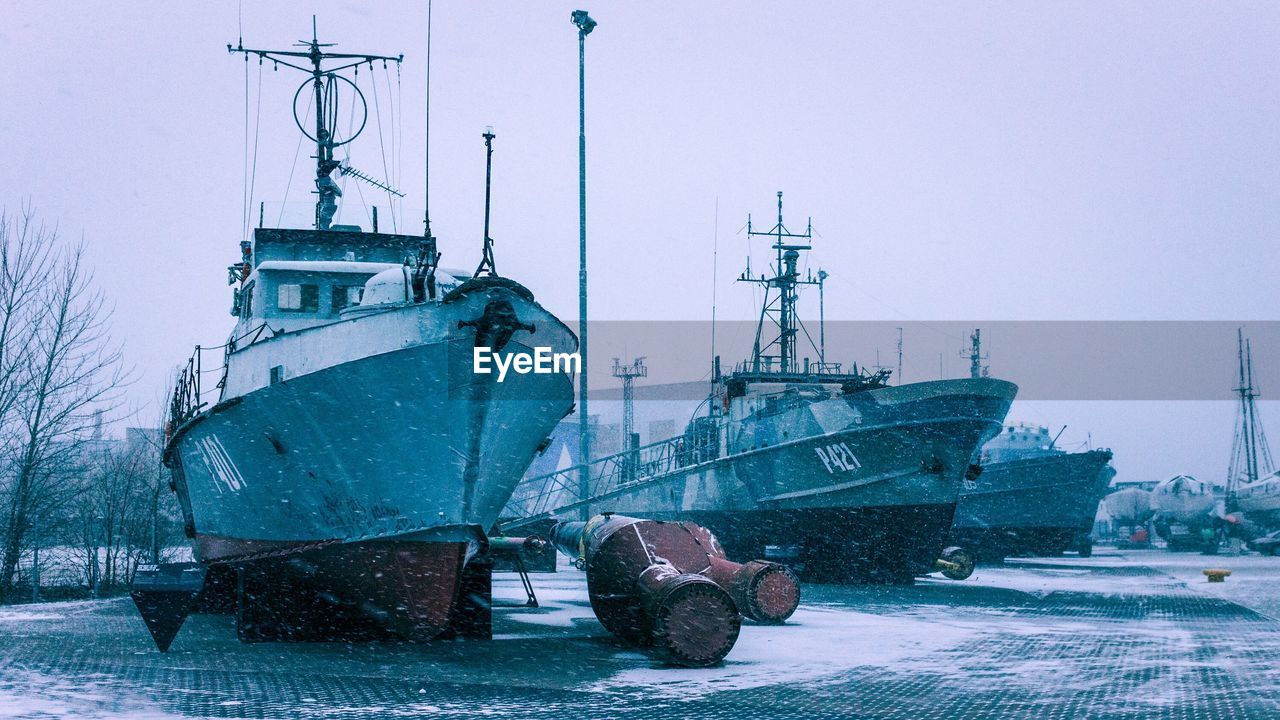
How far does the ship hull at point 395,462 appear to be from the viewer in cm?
1015

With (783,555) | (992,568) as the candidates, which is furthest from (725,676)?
(992,568)

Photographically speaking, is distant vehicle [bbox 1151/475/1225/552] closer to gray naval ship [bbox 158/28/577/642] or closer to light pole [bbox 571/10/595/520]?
light pole [bbox 571/10/595/520]

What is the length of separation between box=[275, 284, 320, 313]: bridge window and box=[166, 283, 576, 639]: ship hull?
278 centimetres

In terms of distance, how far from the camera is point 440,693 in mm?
8289

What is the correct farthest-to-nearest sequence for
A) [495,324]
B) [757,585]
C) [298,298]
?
1. [298,298]
2. [757,585]
3. [495,324]

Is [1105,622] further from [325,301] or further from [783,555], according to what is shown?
[325,301]

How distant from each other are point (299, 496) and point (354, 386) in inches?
61.6

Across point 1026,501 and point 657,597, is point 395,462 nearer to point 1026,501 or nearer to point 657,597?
point 657,597

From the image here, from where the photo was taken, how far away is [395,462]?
10.3m

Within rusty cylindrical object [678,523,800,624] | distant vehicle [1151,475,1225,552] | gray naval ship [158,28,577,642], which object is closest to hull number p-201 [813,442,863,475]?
rusty cylindrical object [678,523,800,624]

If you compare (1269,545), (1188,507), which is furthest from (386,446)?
(1188,507)

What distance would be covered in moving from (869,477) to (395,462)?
12401 mm

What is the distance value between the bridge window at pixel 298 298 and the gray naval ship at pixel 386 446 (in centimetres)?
163

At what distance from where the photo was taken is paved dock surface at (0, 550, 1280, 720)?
7777 millimetres
